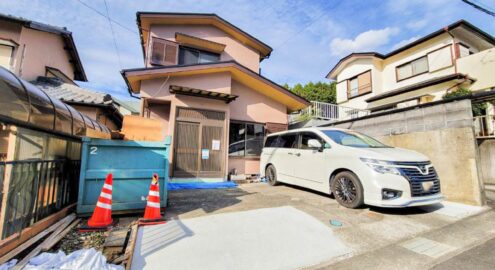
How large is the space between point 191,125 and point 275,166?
341 centimetres

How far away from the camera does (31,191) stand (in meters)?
2.74

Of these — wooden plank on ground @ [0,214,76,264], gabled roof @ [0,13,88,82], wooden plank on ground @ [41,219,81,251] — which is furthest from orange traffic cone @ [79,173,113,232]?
gabled roof @ [0,13,88,82]

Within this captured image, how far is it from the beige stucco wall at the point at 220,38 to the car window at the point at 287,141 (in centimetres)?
620

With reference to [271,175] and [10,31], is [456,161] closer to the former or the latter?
[271,175]

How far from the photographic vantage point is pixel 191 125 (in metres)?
7.68

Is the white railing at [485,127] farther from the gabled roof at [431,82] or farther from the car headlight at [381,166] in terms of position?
the car headlight at [381,166]

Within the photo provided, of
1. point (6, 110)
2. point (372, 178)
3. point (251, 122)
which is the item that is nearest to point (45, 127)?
point (6, 110)

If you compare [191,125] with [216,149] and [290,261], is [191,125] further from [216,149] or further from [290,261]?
[290,261]

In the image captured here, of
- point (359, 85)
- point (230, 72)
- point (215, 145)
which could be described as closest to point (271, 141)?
point (215, 145)

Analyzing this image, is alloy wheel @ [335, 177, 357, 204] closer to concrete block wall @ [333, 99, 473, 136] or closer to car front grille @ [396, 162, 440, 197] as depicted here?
car front grille @ [396, 162, 440, 197]

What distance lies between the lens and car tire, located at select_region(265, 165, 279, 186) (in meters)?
6.92

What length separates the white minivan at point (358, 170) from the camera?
151 inches

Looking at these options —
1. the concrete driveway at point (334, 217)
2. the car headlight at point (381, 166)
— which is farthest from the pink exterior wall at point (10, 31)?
the car headlight at point (381, 166)

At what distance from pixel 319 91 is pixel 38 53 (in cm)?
2445
